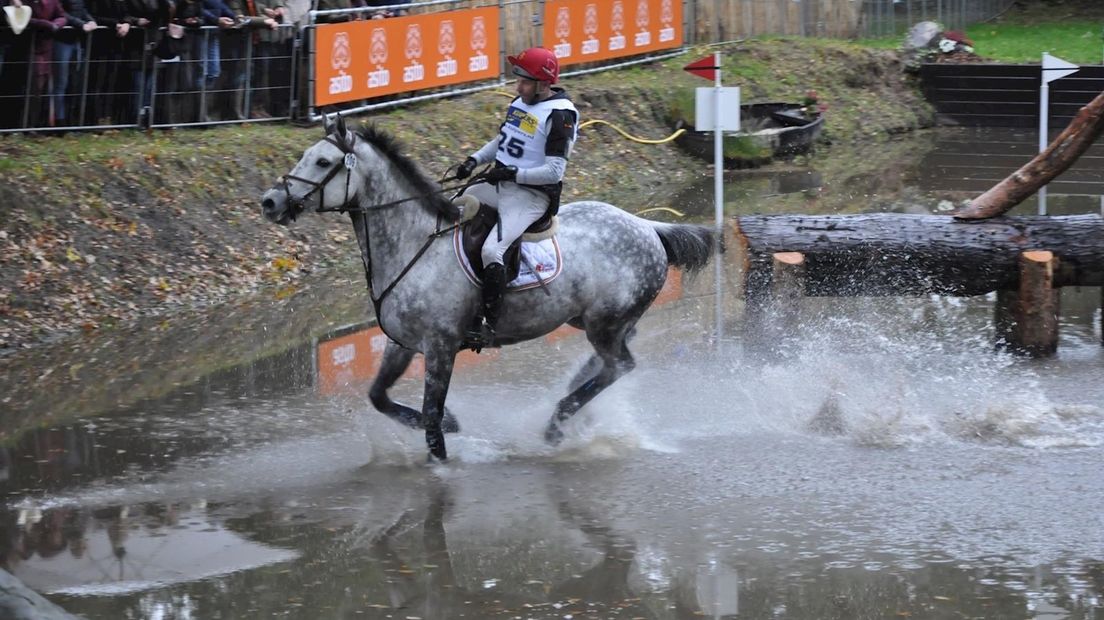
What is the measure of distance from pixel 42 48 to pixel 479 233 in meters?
8.57

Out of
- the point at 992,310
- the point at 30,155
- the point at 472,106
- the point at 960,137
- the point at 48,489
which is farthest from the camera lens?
the point at 960,137

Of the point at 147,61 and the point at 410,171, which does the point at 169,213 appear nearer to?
the point at 147,61

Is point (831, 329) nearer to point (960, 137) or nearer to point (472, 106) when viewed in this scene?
point (472, 106)

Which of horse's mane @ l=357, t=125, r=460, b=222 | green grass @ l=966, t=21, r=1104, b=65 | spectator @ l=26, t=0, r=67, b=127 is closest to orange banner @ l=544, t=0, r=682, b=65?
green grass @ l=966, t=21, r=1104, b=65

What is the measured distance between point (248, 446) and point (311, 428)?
557mm

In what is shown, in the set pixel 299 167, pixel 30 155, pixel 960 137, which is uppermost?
pixel 299 167

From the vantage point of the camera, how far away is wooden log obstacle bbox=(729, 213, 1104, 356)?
11992mm

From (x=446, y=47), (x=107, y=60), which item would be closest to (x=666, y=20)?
(x=446, y=47)

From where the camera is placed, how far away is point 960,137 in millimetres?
26609

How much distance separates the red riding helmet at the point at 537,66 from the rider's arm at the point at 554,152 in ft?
0.75

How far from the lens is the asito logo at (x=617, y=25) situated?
970 inches

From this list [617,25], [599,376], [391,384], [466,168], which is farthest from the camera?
[617,25]

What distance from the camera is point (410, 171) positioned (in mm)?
9258

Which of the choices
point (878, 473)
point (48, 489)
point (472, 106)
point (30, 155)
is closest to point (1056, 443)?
point (878, 473)
